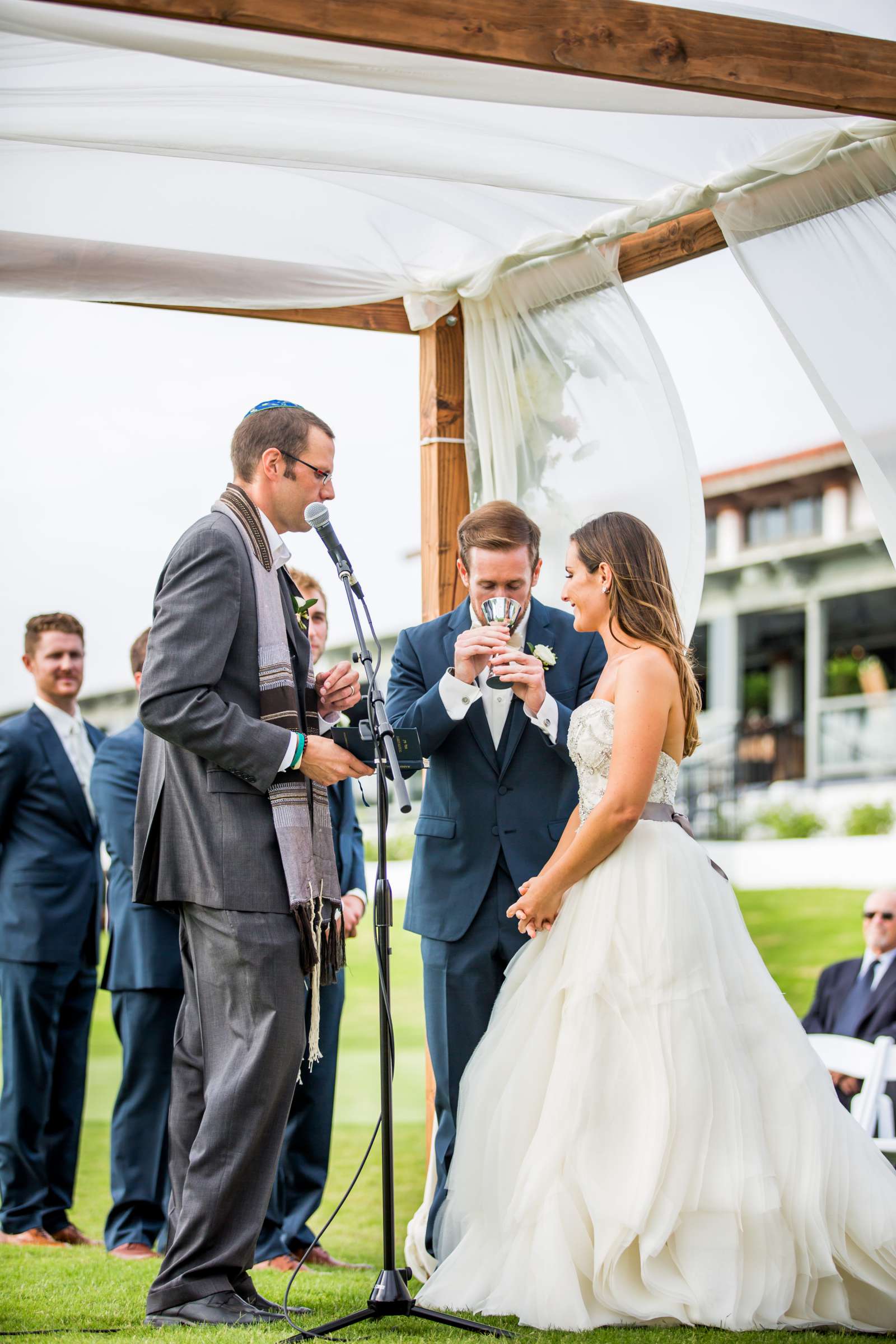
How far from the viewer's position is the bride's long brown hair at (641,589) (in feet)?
12.2

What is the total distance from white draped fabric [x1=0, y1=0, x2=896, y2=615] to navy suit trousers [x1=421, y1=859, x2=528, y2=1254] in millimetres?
1030

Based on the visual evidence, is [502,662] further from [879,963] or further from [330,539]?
[879,963]

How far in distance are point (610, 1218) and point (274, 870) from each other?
3.65 feet

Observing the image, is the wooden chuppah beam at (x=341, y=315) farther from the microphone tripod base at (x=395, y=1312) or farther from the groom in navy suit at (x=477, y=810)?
the microphone tripod base at (x=395, y=1312)

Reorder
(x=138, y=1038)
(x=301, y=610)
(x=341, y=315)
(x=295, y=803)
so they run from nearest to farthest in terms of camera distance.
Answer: (x=295, y=803), (x=301, y=610), (x=341, y=315), (x=138, y=1038)

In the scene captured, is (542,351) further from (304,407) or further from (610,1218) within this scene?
(610,1218)

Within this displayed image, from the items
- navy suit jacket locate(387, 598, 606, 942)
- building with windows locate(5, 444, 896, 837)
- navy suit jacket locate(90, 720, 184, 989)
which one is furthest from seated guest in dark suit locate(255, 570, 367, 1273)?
building with windows locate(5, 444, 896, 837)

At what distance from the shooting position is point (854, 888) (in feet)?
54.5

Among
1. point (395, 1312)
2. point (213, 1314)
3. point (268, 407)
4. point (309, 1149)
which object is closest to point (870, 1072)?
point (309, 1149)

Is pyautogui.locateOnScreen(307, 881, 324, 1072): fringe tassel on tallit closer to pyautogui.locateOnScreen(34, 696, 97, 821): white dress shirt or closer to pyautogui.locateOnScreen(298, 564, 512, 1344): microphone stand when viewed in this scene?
pyautogui.locateOnScreen(298, 564, 512, 1344): microphone stand

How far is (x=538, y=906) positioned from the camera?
→ 12.1 ft

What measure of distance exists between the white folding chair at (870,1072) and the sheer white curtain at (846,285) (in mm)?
2708

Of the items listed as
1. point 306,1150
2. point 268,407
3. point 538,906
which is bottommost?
point 306,1150

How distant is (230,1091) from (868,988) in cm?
396
